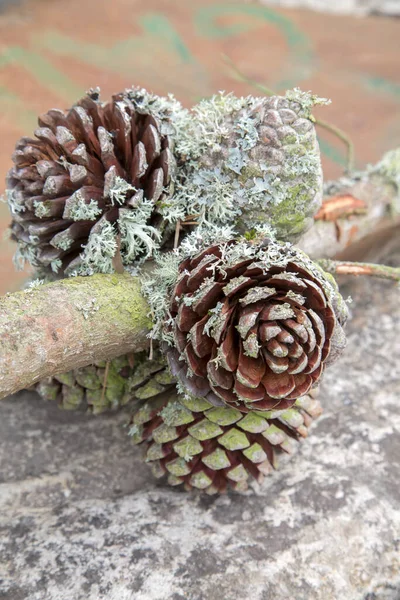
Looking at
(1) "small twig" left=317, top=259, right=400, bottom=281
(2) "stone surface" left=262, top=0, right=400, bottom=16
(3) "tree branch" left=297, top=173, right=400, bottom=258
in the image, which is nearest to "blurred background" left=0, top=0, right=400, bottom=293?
(2) "stone surface" left=262, top=0, right=400, bottom=16

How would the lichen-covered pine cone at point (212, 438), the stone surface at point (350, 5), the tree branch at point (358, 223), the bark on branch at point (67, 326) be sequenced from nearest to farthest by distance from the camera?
1. the bark on branch at point (67, 326)
2. the lichen-covered pine cone at point (212, 438)
3. the tree branch at point (358, 223)
4. the stone surface at point (350, 5)

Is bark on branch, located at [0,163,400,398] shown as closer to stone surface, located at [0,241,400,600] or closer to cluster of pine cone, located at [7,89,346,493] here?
cluster of pine cone, located at [7,89,346,493]

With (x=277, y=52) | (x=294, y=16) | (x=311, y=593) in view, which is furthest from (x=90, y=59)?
(x=311, y=593)

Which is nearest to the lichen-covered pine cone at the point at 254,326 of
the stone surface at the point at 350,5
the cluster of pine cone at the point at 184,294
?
the cluster of pine cone at the point at 184,294

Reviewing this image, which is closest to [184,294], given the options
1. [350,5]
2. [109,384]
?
[109,384]

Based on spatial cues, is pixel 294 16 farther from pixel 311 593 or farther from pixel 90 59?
pixel 311 593

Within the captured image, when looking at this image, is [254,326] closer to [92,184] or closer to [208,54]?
[92,184]

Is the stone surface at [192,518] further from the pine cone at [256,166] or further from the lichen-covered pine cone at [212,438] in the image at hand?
the pine cone at [256,166]
